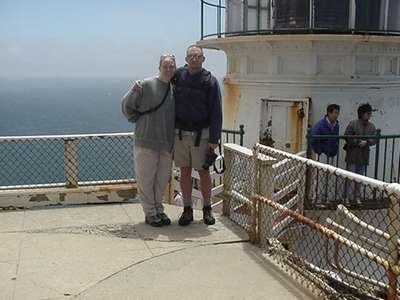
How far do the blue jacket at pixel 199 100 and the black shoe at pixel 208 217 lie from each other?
39.1 inches

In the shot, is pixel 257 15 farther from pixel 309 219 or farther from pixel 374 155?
pixel 309 219

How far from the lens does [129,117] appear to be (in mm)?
6301

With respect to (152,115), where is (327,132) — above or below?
below

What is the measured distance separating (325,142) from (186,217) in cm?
317

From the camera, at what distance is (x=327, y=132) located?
8539 millimetres

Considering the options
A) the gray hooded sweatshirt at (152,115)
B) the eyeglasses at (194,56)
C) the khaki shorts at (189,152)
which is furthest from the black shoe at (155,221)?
the eyeglasses at (194,56)

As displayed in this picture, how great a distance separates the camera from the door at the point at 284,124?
9.76m

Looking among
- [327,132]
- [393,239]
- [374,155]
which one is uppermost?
[327,132]

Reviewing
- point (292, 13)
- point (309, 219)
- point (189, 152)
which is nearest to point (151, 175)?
point (189, 152)

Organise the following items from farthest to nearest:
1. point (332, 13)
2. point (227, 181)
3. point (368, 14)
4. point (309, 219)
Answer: point (368, 14), point (332, 13), point (227, 181), point (309, 219)

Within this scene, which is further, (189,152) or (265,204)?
(189,152)

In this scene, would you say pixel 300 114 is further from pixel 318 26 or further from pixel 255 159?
pixel 255 159

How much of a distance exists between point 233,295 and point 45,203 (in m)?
3.75

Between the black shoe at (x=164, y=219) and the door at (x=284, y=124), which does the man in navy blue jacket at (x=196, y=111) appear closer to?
the black shoe at (x=164, y=219)
